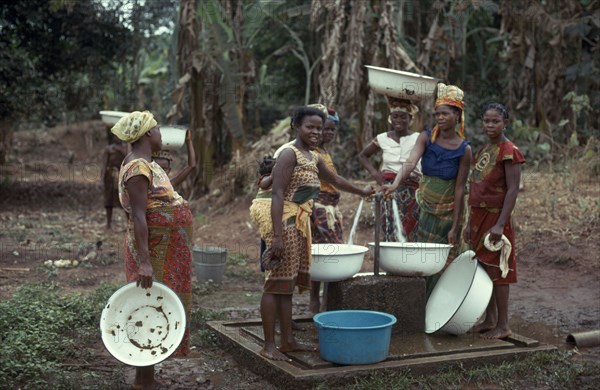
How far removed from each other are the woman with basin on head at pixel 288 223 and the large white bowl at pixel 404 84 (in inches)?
42.9

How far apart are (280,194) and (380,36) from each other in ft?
23.1

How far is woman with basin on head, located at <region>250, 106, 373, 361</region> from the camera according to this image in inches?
166

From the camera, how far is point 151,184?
12.9 feet

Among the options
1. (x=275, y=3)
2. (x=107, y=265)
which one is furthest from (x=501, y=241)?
(x=275, y=3)

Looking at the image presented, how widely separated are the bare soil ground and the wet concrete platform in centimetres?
13

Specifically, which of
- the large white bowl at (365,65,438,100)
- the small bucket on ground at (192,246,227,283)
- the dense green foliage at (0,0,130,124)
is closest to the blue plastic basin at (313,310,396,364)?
the large white bowl at (365,65,438,100)

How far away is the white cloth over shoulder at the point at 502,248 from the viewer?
492 centimetres

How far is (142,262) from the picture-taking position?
383 cm

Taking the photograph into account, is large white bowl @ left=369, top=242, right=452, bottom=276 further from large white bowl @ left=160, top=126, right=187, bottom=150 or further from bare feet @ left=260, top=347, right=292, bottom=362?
large white bowl @ left=160, top=126, right=187, bottom=150

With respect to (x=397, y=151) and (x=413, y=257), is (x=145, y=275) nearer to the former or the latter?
(x=413, y=257)

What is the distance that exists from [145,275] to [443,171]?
241 centimetres

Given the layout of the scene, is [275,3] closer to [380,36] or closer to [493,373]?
[380,36]

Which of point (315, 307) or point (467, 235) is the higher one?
point (467, 235)

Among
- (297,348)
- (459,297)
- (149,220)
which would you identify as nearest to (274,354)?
(297,348)
